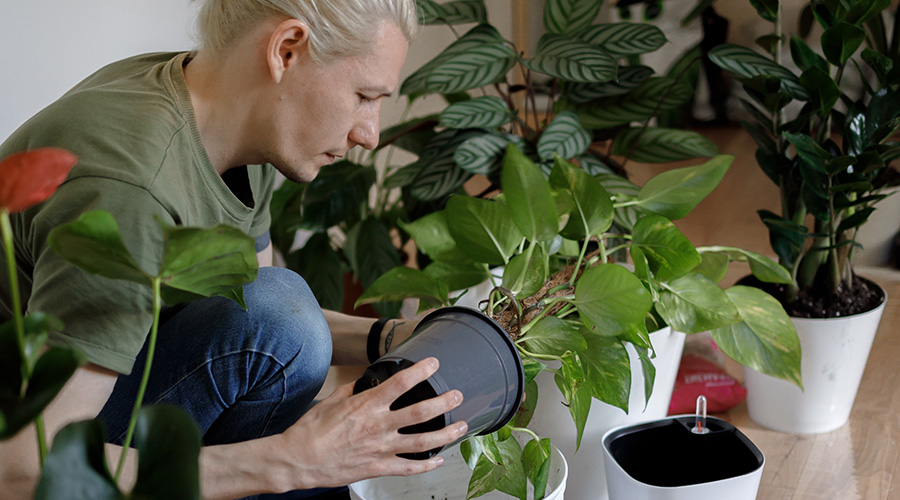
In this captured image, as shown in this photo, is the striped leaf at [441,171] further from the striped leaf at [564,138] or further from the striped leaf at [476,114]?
the striped leaf at [564,138]

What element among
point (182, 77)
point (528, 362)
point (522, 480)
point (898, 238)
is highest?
point (182, 77)

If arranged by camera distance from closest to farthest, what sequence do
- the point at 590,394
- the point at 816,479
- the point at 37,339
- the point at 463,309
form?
the point at 37,339 → the point at 463,309 → the point at 590,394 → the point at 816,479

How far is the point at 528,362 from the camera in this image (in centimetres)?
100

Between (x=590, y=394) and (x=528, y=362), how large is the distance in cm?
10

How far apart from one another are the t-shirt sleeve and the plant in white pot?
96 centimetres

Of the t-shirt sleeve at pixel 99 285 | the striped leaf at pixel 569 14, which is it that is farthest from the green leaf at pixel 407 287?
the striped leaf at pixel 569 14

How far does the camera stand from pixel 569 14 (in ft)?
5.43

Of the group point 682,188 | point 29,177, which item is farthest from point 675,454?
point 29,177

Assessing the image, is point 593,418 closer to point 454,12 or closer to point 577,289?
point 577,289

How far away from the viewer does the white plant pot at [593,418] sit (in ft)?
3.79

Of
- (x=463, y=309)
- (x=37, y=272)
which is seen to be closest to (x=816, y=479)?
(x=463, y=309)

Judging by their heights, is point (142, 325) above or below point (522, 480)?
above

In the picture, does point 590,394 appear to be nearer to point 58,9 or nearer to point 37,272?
point 37,272

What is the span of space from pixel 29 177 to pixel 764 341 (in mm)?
1061
